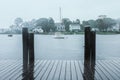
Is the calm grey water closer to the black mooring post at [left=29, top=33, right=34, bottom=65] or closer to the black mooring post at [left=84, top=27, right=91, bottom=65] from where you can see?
the black mooring post at [left=84, top=27, right=91, bottom=65]

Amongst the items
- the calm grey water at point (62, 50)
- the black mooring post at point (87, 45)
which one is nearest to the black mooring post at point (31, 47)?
the black mooring post at point (87, 45)

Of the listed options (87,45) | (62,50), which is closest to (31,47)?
(87,45)

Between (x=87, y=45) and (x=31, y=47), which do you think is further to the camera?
(x=31, y=47)

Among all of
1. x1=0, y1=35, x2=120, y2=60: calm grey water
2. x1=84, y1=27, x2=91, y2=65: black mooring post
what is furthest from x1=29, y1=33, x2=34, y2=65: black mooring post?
x1=0, y1=35, x2=120, y2=60: calm grey water

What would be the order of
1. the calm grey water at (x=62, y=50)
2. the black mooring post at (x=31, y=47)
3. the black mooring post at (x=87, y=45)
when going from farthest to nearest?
the calm grey water at (x=62, y=50) < the black mooring post at (x=31, y=47) < the black mooring post at (x=87, y=45)

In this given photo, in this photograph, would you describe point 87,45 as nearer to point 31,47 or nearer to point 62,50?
point 31,47

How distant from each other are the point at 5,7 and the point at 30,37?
751 cm

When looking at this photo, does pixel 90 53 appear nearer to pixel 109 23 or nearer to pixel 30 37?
pixel 30 37

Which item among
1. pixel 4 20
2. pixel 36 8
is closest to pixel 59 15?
pixel 36 8

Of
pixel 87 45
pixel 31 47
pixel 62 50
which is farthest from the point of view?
pixel 62 50

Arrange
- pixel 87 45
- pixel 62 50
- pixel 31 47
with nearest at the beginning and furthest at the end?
pixel 87 45 < pixel 31 47 < pixel 62 50

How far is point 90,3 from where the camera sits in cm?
1144

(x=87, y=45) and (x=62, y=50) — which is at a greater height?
(x=87, y=45)

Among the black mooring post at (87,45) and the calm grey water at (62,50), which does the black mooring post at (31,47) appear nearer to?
the black mooring post at (87,45)
